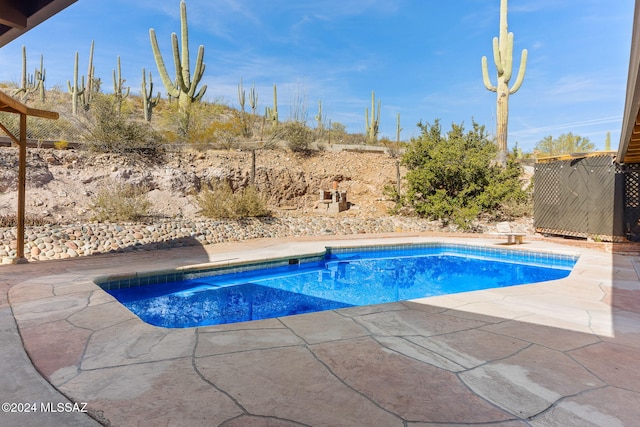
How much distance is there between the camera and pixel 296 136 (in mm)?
16516

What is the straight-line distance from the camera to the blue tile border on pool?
5200 mm

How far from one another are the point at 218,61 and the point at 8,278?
54.0ft

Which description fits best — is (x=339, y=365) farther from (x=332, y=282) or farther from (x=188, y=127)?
(x=188, y=127)

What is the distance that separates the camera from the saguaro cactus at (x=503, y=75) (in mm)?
13008

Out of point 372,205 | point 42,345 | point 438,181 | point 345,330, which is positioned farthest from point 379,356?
point 372,205

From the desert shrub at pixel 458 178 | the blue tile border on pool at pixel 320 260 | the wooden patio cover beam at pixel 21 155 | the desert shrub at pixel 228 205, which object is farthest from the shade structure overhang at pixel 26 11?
the desert shrub at pixel 458 178

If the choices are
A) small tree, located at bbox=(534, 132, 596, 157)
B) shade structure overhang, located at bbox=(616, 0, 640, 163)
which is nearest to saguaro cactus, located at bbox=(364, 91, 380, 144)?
small tree, located at bbox=(534, 132, 596, 157)

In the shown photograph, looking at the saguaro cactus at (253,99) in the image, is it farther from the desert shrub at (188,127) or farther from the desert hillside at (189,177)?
the desert hillside at (189,177)

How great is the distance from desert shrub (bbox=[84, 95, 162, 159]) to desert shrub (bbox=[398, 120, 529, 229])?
8.99 metres

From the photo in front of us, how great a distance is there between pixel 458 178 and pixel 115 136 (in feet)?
37.2

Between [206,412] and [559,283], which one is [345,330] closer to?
[206,412]

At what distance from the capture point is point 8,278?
15.2 ft

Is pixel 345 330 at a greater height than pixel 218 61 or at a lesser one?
lesser

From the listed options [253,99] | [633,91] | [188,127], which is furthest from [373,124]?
[633,91]
